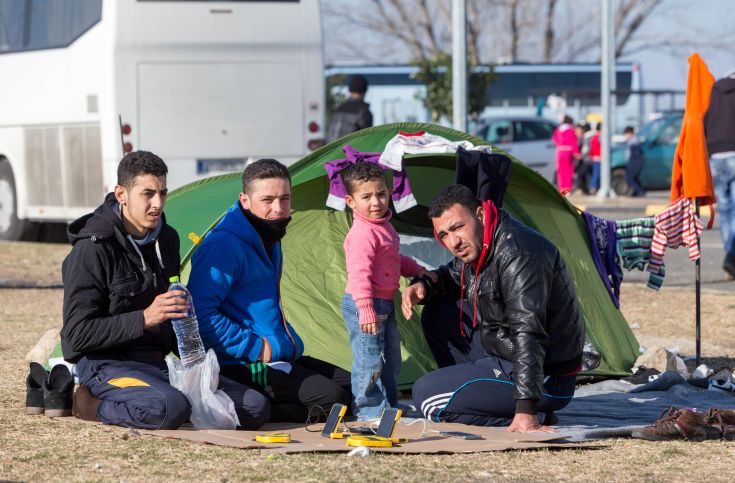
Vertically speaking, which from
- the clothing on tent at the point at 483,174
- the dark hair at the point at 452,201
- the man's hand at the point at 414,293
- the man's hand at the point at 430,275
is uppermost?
the clothing on tent at the point at 483,174

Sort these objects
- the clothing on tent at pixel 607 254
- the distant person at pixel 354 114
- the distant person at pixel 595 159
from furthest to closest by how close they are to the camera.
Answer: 1. the distant person at pixel 595 159
2. the distant person at pixel 354 114
3. the clothing on tent at pixel 607 254

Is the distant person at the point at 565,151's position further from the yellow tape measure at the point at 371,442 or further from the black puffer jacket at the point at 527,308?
the yellow tape measure at the point at 371,442

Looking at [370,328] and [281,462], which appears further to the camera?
[370,328]

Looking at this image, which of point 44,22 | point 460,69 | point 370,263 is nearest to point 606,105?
point 460,69

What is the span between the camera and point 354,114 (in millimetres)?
12266

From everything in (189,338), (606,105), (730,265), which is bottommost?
(730,265)

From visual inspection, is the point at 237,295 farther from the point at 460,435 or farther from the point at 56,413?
the point at 460,435

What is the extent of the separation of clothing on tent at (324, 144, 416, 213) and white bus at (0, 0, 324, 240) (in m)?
6.17

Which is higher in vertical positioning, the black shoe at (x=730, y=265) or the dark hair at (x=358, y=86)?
the dark hair at (x=358, y=86)

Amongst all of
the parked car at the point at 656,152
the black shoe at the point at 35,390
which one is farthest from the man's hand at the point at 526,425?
the parked car at the point at 656,152

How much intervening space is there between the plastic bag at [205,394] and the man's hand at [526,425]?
4.10 ft

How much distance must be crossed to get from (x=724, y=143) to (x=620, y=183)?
15.4 metres

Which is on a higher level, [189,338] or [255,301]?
[255,301]

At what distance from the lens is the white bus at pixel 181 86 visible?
13172mm
